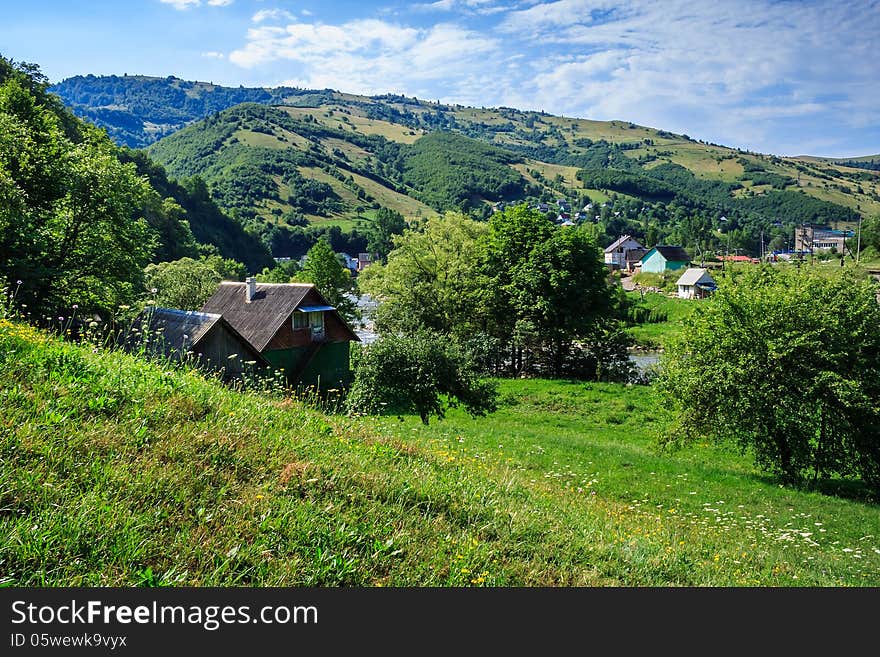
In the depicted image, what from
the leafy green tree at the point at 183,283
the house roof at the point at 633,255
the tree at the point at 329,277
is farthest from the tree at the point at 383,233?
the leafy green tree at the point at 183,283

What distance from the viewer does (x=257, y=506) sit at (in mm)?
5012

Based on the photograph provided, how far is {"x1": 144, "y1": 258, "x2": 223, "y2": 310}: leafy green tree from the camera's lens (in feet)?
138

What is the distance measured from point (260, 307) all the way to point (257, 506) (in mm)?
27392

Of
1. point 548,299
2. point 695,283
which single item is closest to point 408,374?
point 548,299

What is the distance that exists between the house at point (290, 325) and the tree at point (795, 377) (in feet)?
58.5

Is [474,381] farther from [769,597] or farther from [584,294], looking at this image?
[584,294]

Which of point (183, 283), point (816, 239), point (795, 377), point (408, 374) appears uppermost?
point (816, 239)

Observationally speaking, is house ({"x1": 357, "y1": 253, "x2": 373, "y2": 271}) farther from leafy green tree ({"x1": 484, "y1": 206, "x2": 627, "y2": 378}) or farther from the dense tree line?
leafy green tree ({"x1": 484, "y1": 206, "x2": 627, "y2": 378})

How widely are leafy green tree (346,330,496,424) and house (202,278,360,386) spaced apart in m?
9.90

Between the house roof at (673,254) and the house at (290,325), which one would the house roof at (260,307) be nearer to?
the house at (290,325)

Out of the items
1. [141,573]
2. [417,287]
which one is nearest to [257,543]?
[141,573]

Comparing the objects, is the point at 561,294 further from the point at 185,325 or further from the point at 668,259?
the point at 668,259

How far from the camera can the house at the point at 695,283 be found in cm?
9275

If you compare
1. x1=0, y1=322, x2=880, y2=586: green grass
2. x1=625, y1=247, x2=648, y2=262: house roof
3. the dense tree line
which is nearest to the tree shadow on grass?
x1=0, y1=322, x2=880, y2=586: green grass
